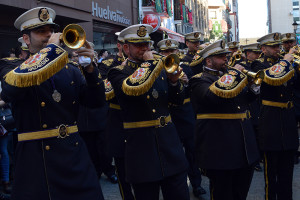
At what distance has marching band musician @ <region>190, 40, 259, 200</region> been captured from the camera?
4520 millimetres

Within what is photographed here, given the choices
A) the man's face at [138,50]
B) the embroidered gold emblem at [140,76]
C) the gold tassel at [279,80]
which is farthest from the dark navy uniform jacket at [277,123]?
the embroidered gold emblem at [140,76]

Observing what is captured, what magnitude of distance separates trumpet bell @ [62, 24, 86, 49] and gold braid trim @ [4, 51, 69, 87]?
0.50 ft

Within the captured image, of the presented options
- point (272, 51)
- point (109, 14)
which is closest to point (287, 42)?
point (272, 51)

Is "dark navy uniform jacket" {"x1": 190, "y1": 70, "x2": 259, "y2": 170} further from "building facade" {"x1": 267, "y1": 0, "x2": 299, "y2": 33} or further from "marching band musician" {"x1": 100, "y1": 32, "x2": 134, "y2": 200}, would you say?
"building facade" {"x1": 267, "y1": 0, "x2": 299, "y2": 33}

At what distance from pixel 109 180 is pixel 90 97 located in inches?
166

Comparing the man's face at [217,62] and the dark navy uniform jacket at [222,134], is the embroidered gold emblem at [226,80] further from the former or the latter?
the man's face at [217,62]

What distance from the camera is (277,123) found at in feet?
18.0

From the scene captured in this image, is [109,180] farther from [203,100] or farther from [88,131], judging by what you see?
[203,100]

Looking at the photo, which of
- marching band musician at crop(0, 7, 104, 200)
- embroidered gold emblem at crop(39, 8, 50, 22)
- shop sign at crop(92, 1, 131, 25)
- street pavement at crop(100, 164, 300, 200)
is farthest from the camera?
shop sign at crop(92, 1, 131, 25)

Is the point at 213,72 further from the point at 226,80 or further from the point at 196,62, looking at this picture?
the point at 196,62

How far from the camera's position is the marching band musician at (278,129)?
17.4ft

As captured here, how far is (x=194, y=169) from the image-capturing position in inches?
254

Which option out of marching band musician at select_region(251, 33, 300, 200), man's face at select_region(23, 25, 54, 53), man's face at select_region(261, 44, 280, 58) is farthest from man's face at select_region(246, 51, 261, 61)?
man's face at select_region(23, 25, 54, 53)

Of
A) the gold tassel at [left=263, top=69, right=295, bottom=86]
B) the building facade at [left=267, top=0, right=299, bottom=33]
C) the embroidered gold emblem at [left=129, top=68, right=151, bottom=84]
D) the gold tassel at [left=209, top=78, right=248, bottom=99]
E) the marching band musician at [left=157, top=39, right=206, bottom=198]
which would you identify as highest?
the building facade at [left=267, top=0, right=299, bottom=33]
